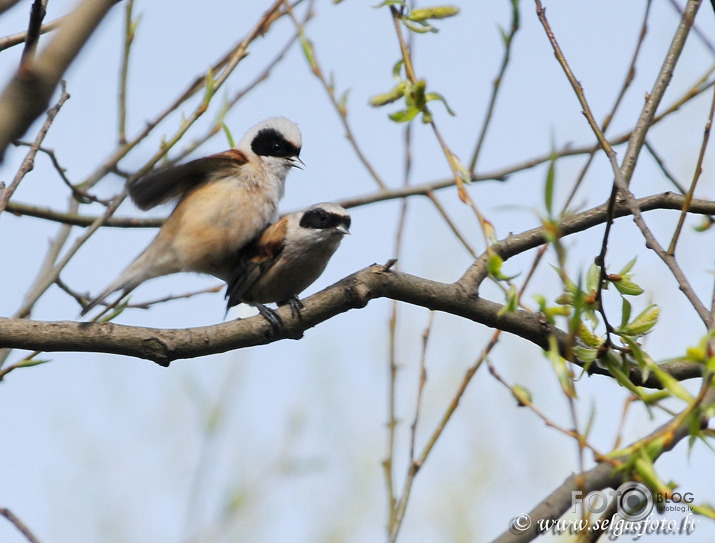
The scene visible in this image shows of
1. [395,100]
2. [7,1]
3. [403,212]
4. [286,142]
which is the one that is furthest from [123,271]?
[7,1]

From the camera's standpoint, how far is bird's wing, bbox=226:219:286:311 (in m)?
5.07

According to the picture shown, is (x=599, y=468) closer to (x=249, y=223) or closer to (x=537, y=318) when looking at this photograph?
(x=537, y=318)

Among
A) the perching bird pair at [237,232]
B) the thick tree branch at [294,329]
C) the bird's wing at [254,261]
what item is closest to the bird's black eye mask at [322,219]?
the perching bird pair at [237,232]

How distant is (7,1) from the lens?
1.50 meters

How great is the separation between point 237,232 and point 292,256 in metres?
0.44

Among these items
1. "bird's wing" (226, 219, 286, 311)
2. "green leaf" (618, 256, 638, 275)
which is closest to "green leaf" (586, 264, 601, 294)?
"green leaf" (618, 256, 638, 275)

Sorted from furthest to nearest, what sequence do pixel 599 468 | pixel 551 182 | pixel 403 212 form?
1. pixel 403 212
2. pixel 599 468
3. pixel 551 182

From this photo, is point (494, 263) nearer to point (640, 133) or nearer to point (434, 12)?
point (640, 133)

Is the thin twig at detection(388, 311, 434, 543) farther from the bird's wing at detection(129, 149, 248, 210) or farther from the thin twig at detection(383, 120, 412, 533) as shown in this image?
the bird's wing at detection(129, 149, 248, 210)

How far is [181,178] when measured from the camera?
541 cm

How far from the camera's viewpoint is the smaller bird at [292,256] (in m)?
5.04

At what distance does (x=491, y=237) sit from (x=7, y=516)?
189 centimetres

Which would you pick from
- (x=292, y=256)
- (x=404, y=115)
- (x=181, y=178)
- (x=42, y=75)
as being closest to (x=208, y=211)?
(x=181, y=178)

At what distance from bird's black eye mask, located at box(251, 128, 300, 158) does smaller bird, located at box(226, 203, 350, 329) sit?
0.63 metres
